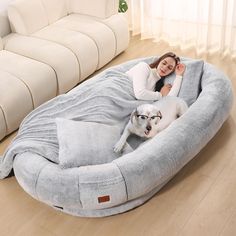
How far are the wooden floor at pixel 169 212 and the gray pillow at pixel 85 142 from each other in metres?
0.32

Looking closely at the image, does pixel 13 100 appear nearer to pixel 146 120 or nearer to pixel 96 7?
pixel 146 120

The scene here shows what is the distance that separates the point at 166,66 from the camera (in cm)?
266

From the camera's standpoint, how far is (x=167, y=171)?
2031 mm

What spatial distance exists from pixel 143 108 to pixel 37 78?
36.6 inches

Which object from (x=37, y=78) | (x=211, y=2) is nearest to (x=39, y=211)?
(x=37, y=78)

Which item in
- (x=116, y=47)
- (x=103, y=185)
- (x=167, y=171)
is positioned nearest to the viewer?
(x=103, y=185)

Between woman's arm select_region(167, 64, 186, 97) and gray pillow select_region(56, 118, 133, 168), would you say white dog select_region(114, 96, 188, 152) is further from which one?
woman's arm select_region(167, 64, 186, 97)

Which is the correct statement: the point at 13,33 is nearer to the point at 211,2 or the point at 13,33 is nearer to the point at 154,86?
the point at 154,86

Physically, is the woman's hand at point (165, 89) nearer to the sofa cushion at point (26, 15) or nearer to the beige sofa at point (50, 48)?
the beige sofa at point (50, 48)

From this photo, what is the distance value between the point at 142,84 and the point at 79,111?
48 cm

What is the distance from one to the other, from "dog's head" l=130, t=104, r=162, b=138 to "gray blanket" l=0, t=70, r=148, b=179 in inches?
6.8

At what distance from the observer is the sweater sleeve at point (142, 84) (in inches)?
100

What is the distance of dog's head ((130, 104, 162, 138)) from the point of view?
2.29 metres

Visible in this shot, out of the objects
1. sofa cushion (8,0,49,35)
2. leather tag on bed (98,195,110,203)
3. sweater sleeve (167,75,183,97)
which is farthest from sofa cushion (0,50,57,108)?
leather tag on bed (98,195,110,203)
